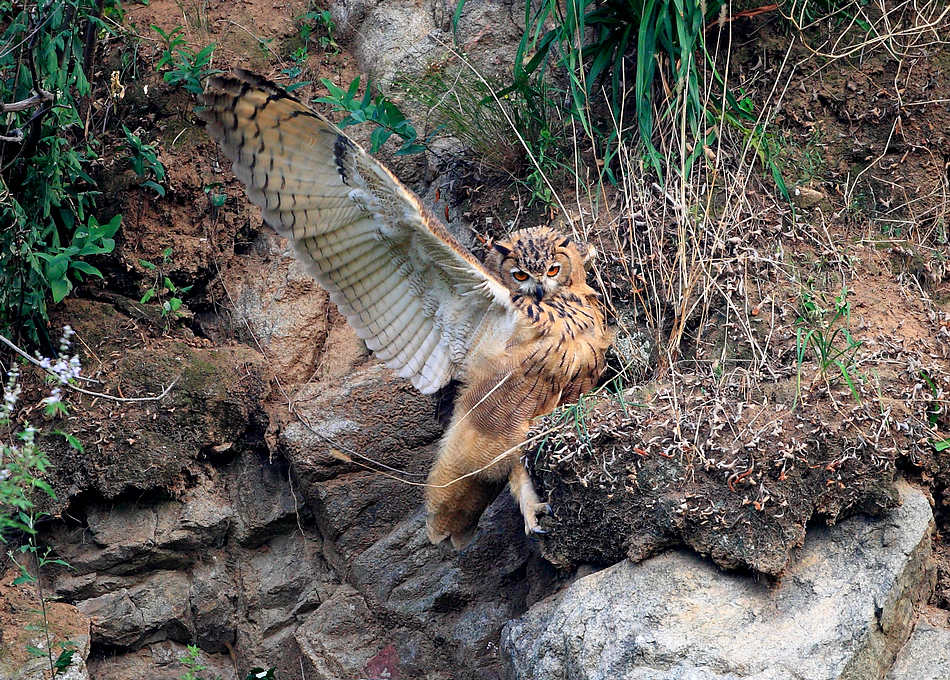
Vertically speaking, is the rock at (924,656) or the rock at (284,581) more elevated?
the rock at (284,581)

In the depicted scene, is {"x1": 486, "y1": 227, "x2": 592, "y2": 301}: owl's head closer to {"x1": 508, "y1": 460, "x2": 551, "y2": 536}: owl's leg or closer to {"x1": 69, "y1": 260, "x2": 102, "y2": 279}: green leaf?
{"x1": 508, "y1": 460, "x2": 551, "y2": 536}: owl's leg

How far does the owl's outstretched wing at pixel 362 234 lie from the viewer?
3500mm

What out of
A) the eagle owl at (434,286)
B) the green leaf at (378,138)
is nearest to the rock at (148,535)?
the eagle owl at (434,286)

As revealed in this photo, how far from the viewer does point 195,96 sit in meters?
4.91

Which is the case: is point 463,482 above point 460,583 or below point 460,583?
above

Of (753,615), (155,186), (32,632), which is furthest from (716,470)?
(155,186)

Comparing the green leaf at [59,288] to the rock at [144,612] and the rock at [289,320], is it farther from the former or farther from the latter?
the rock at [144,612]

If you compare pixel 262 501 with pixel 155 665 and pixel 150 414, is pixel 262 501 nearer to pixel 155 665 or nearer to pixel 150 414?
pixel 150 414

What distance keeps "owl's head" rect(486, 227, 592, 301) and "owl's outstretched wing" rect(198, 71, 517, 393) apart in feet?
0.40

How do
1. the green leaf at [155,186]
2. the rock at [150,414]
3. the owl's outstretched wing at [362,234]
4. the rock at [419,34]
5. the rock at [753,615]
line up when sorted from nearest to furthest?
the rock at [753,615], the owl's outstretched wing at [362,234], the rock at [150,414], the green leaf at [155,186], the rock at [419,34]

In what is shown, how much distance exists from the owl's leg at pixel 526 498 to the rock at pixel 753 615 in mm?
299

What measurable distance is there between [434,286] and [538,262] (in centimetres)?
40

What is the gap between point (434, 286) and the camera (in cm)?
378

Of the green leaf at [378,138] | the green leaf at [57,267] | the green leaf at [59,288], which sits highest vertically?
the green leaf at [57,267]
